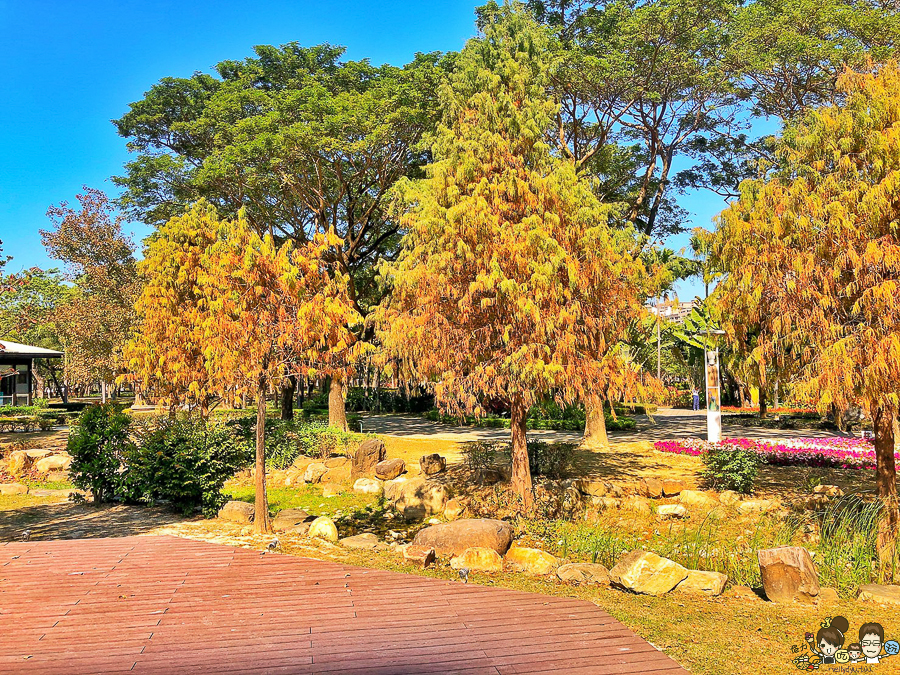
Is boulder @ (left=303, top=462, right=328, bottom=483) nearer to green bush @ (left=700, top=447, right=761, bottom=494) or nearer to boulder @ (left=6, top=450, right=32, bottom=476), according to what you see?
boulder @ (left=6, top=450, right=32, bottom=476)

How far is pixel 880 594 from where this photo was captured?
241 inches

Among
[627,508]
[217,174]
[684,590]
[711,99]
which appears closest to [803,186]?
[684,590]

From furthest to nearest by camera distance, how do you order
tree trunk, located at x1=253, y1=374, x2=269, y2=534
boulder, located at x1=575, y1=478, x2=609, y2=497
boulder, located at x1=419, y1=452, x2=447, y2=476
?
boulder, located at x1=419, y1=452, x2=447, y2=476, boulder, located at x1=575, y1=478, x2=609, y2=497, tree trunk, located at x1=253, y1=374, x2=269, y2=534

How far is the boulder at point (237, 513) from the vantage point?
9.80m

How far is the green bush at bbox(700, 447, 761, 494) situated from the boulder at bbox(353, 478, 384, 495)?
21.4ft

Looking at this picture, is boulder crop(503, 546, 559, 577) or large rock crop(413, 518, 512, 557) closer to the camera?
boulder crop(503, 546, 559, 577)

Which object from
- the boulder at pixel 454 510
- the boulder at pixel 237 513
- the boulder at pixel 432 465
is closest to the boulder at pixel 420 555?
the boulder at pixel 454 510

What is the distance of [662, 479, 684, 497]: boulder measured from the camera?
12253 millimetres

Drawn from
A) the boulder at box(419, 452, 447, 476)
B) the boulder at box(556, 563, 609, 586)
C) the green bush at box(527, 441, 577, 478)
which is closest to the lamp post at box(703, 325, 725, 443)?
the green bush at box(527, 441, 577, 478)

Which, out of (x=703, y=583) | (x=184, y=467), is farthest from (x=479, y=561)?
(x=184, y=467)

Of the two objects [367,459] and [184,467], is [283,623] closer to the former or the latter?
[184,467]

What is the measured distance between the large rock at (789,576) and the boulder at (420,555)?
3554 mm

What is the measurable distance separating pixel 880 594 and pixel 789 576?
0.89 metres

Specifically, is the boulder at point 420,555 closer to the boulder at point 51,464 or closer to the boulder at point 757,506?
the boulder at point 757,506
